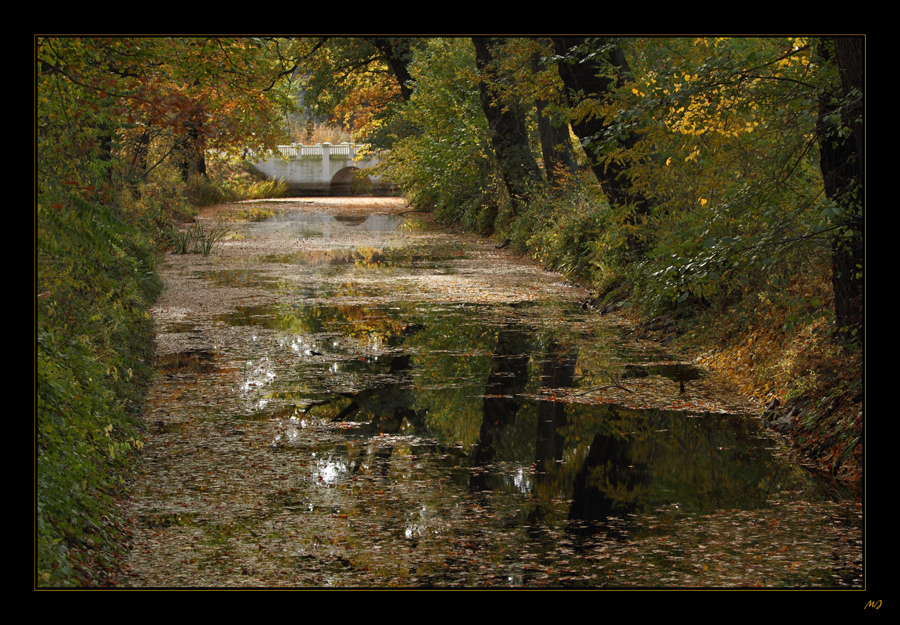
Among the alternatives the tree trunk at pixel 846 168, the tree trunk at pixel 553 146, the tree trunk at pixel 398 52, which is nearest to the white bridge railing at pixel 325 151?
the tree trunk at pixel 398 52

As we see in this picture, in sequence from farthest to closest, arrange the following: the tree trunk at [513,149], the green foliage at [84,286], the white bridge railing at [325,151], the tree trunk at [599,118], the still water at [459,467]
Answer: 1. the white bridge railing at [325,151]
2. the tree trunk at [513,149]
3. the tree trunk at [599,118]
4. the still water at [459,467]
5. the green foliage at [84,286]

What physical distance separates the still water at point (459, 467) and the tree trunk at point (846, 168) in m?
1.29

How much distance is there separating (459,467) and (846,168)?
165 inches

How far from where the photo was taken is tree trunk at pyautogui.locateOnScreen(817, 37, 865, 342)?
669 centimetres

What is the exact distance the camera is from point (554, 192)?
21406 millimetres

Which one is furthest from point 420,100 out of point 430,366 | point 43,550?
point 43,550

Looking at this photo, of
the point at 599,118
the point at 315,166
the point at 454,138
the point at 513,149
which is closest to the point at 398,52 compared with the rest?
the point at 454,138

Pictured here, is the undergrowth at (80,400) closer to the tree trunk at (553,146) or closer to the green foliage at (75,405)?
the green foliage at (75,405)

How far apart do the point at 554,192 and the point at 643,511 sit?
1616 centimetres

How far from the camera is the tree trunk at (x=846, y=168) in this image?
669cm

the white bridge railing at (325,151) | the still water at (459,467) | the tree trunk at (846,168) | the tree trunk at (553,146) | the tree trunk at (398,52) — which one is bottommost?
the still water at (459,467)

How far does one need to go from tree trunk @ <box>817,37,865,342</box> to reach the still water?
1.29 metres

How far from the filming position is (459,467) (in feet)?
22.0

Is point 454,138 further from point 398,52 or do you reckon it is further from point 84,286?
point 84,286
